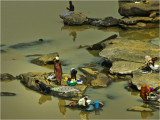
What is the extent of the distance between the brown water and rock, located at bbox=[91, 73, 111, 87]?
36 centimetres

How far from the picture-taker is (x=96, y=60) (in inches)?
1015

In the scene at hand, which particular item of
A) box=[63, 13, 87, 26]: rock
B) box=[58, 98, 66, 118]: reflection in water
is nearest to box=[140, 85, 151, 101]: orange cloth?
box=[58, 98, 66, 118]: reflection in water

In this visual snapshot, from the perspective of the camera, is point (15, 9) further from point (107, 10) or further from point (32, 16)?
point (107, 10)

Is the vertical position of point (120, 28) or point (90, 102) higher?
point (120, 28)

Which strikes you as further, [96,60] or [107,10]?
[107,10]

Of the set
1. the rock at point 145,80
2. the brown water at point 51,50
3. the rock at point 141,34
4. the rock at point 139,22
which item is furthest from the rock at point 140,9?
the rock at point 145,80

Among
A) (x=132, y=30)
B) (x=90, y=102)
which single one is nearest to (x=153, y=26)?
(x=132, y=30)

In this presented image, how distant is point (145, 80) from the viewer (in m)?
20.7

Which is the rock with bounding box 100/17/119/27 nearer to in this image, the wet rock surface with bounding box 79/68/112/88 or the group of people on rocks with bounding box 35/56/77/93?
the wet rock surface with bounding box 79/68/112/88

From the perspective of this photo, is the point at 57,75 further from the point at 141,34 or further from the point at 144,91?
the point at 141,34

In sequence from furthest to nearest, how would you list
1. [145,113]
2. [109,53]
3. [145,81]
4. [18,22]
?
[18,22]
[109,53]
[145,81]
[145,113]

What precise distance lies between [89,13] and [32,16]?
579 centimetres

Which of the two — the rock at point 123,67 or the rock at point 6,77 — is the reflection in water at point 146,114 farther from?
the rock at point 6,77

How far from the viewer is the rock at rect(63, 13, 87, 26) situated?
35.2 metres
